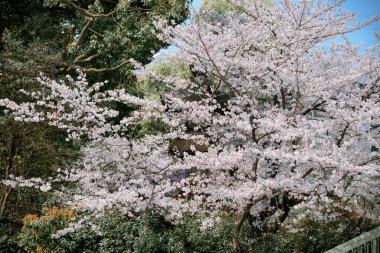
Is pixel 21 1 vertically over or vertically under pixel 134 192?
over

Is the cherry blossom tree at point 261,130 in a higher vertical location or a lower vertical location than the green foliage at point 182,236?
higher

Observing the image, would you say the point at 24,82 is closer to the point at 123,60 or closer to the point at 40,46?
the point at 40,46

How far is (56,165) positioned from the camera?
8.85m

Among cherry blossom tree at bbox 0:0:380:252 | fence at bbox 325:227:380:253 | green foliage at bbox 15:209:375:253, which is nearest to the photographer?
fence at bbox 325:227:380:253

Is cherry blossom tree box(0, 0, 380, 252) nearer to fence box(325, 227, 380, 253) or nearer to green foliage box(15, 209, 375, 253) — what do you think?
green foliage box(15, 209, 375, 253)

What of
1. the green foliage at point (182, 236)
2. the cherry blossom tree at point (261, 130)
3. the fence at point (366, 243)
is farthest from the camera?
the green foliage at point (182, 236)

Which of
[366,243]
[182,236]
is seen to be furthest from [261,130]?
[182,236]

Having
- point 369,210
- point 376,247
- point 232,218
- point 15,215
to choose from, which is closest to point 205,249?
point 232,218

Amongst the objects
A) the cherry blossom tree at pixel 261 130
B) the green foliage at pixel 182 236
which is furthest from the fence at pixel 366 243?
the green foliage at pixel 182 236

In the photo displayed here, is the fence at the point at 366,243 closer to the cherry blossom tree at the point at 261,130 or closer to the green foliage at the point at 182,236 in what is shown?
the cherry blossom tree at the point at 261,130

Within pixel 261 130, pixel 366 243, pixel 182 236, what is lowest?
pixel 182 236

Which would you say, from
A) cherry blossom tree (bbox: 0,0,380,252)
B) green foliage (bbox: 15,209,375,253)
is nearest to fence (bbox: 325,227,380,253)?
cherry blossom tree (bbox: 0,0,380,252)

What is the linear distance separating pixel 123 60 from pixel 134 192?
5911 millimetres

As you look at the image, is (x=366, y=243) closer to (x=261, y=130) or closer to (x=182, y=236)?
(x=261, y=130)
